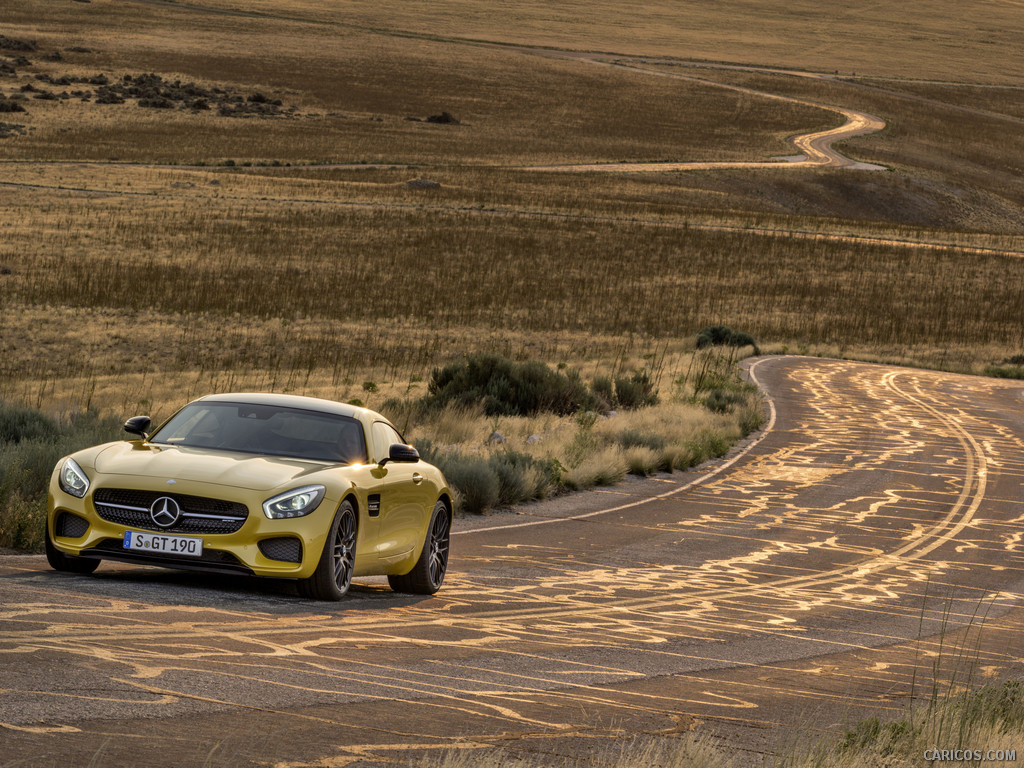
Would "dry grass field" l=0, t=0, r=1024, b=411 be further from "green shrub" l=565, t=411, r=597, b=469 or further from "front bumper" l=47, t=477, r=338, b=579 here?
"front bumper" l=47, t=477, r=338, b=579

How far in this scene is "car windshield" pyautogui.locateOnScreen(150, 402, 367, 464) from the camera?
1024cm

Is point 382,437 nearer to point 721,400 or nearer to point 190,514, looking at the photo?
point 190,514

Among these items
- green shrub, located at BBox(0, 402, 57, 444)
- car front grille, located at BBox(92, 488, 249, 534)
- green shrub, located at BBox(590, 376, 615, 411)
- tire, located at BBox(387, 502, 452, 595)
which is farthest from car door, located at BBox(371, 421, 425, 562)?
green shrub, located at BBox(590, 376, 615, 411)

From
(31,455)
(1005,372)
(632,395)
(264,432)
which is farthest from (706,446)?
(1005,372)

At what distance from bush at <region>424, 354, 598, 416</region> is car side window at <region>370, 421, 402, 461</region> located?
1358 cm

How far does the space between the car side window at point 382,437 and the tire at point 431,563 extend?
2.07 feet

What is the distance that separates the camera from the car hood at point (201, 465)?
30.4 feet

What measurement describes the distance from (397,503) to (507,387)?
14.9 metres

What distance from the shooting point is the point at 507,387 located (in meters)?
25.2

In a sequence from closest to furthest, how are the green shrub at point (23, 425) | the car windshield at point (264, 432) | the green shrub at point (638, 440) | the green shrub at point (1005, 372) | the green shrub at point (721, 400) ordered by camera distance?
the car windshield at point (264, 432) < the green shrub at point (23, 425) < the green shrub at point (638, 440) < the green shrub at point (721, 400) < the green shrub at point (1005, 372)

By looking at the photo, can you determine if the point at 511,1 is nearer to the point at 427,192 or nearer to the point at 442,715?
the point at 427,192

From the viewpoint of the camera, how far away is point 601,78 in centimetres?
14625

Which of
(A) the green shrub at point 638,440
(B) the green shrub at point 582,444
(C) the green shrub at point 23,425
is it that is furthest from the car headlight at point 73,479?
(A) the green shrub at point 638,440

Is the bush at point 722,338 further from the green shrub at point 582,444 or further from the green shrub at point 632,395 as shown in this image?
the green shrub at point 582,444
